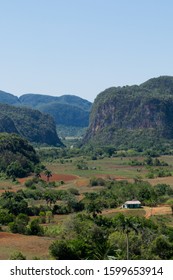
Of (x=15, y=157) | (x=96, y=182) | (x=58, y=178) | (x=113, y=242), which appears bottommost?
(x=58, y=178)

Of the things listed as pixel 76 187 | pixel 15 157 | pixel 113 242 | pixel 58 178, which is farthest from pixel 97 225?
pixel 15 157

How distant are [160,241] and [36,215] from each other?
3214 cm

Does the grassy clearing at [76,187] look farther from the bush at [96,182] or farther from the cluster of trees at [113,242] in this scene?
the cluster of trees at [113,242]

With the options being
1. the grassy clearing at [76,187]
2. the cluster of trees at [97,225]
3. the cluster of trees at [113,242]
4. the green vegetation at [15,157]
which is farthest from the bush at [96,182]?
the cluster of trees at [113,242]

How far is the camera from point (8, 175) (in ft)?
366

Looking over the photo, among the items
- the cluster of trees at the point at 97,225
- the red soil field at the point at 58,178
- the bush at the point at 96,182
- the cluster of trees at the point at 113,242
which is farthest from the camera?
the red soil field at the point at 58,178

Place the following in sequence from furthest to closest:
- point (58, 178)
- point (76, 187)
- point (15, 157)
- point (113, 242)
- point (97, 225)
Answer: point (15, 157) → point (58, 178) → point (76, 187) → point (97, 225) → point (113, 242)

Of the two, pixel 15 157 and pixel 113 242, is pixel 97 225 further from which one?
pixel 15 157

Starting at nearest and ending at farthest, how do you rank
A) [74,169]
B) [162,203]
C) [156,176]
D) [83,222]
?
[83,222], [162,203], [156,176], [74,169]

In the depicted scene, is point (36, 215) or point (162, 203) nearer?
point (36, 215)

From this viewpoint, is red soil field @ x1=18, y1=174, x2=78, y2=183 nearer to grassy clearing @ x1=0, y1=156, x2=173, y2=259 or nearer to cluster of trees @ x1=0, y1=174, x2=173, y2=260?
grassy clearing @ x1=0, y1=156, x2=173, y2=259

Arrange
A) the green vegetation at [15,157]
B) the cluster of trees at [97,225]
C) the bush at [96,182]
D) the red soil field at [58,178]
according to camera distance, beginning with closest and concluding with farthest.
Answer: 1. the cluster of trees at [97,225]
2. the bush at [96,182]
3. the red soil field at [58,178]
4. the green vegetation at [15,157]
